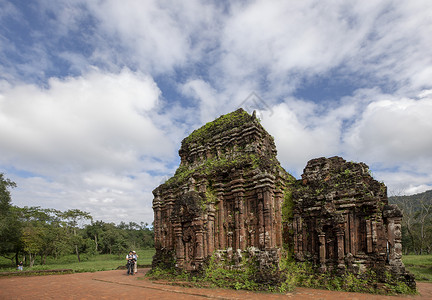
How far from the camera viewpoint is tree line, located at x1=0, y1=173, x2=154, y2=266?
982 inches

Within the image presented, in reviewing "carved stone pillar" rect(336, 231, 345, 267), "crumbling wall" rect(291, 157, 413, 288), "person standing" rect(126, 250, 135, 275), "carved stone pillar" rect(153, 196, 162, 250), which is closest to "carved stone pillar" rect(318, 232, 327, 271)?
"crumbling wall" rect(291, 157, 413, 288)

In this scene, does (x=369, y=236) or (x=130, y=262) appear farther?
(x=130, y=262)

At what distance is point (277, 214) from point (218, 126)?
6.03 metres

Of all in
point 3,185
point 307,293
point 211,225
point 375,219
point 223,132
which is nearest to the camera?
point 307,293

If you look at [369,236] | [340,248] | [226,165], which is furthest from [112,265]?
[369,236]

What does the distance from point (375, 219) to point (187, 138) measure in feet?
36.2

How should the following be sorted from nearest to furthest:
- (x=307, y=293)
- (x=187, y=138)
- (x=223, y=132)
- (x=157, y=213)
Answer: (x=307, y=293) → (x=223, y=132) → (x=157, y=213) → (x=187, y=138)

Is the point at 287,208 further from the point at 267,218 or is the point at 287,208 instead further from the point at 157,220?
the point at 157,220

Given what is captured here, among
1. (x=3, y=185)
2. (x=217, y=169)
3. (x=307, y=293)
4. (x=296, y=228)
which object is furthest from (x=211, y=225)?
(x=3, y=185)

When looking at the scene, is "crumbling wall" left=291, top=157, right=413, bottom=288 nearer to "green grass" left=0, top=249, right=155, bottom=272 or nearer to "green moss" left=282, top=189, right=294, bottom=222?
"green moss" left=282, top=189, right=294, bottom=222

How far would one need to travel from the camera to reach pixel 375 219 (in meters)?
10.3

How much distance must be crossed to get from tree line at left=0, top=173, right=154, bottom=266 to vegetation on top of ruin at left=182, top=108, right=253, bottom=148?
60.2 ft

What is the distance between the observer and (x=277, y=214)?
472 inches

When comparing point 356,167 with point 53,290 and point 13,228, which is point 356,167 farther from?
point 13,228
